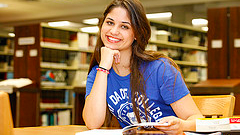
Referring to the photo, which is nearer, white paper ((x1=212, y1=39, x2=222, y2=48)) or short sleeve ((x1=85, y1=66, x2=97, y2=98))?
short sleeve ((x1=85, y1=66, x2=97, y2=98))

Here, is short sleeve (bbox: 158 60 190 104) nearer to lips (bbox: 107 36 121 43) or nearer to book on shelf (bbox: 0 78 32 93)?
lips (bbox: 107 36 121 43)

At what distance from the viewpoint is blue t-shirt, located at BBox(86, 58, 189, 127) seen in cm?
149

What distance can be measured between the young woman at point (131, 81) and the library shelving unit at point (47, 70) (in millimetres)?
4138

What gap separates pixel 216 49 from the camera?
4.76 m

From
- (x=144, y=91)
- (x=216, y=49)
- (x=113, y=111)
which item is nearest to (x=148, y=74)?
(x=144, y=91)

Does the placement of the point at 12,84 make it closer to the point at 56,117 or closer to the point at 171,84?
the point at 56,117

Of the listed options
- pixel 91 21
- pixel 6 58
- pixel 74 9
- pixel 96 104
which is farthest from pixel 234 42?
pixel 6 58

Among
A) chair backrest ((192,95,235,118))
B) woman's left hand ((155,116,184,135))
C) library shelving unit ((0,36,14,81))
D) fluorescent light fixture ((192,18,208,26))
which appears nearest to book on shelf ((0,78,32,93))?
library shelving unit ((0,36,14,81))

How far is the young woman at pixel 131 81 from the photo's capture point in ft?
4.88

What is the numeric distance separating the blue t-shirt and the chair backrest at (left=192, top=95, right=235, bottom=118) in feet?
0.29

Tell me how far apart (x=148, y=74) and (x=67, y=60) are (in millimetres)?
5279

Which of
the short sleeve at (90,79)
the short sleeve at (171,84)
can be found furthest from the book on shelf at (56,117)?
the short sleeve at (171,84)

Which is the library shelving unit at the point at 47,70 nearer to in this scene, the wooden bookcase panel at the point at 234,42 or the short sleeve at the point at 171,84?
the wooden bookcase panel at the point at 234,42

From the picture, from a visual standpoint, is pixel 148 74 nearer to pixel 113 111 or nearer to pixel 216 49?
pixel 113 111
